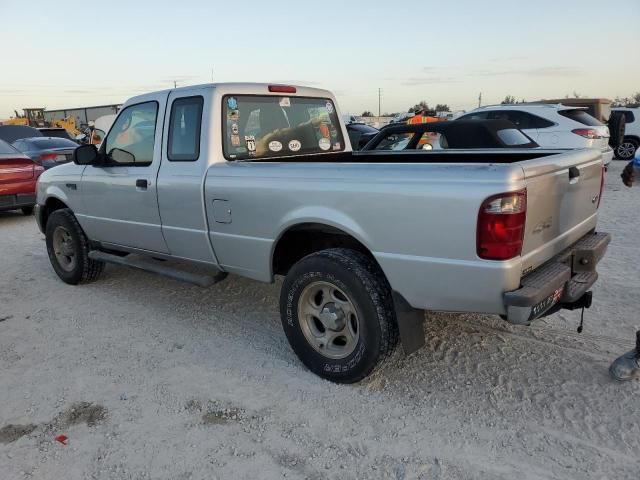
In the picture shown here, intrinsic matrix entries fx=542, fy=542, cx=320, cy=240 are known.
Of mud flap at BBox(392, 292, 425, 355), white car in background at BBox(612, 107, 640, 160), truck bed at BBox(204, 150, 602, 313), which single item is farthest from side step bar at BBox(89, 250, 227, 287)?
white car in background at BBox(612, 107, 640, 160)

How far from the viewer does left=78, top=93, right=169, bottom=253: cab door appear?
4492 millimetres

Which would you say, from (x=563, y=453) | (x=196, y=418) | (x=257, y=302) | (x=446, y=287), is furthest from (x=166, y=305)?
(x=563, y=453)

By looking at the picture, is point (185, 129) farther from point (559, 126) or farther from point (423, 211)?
point (559, 126)

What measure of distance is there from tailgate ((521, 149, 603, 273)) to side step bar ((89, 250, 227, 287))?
2355 millimetres

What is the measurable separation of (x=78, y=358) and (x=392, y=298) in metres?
2.40

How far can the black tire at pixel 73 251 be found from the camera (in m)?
5.56

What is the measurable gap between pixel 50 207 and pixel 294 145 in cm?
314

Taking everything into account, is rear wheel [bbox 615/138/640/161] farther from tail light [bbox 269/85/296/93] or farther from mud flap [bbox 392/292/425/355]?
mud flap [bbox 392/292/425/355]

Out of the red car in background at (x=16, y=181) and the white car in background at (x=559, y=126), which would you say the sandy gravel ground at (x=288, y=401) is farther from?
the white car in background at (x=559, y=126)

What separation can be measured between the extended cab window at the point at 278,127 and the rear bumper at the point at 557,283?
2305 mm

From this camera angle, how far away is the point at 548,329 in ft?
13.7

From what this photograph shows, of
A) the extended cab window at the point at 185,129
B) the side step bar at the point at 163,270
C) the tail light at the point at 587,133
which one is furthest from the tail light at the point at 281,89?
the tail light at the point at 587,133

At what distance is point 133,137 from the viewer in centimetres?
479

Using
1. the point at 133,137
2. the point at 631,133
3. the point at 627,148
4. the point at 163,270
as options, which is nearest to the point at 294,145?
the point at 133,137
